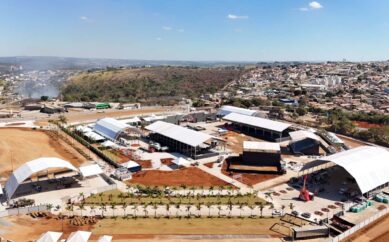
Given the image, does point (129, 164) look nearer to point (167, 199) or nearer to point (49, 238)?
point (167, 199)

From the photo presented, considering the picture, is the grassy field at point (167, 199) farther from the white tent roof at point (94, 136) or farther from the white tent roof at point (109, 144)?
the white tent roof at point (94, 136)

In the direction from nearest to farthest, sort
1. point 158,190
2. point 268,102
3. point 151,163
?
1. point 158,190
2. point 151,163
3. point 268,102

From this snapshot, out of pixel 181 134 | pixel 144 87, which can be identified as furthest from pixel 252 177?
pixel 144 87

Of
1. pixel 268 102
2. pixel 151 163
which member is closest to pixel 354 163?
pixel 151 163

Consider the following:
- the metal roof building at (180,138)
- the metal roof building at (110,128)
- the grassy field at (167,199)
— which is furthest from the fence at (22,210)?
the metal roof building at (110,128)

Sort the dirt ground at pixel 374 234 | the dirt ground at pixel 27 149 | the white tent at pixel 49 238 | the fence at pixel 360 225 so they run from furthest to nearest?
the dirt ground at pixel 27 149
the dirt ground at pixel 374 234
the fence at pixel 360 225
the white tent at pixel 49 238

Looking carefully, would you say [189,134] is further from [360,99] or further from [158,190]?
[360,99]
